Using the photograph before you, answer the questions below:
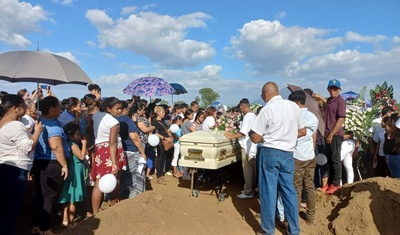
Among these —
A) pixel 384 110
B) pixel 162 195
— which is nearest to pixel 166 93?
pixel 162 195

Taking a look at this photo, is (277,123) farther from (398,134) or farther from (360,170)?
(360,170)

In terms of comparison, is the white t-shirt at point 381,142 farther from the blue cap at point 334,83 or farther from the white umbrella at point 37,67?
the white umbrella at point 37,67

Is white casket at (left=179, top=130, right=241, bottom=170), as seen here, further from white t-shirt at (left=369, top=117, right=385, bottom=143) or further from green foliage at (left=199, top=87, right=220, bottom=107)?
green foliage at (left=199, top=87, right=220, bottom=107)

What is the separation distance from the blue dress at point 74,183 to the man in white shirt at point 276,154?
2458mm

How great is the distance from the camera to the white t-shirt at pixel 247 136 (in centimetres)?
542

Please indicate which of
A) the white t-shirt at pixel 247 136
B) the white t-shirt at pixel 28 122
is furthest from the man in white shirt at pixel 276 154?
the white t-shirt at pixel 28 122

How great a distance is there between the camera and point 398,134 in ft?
18.3

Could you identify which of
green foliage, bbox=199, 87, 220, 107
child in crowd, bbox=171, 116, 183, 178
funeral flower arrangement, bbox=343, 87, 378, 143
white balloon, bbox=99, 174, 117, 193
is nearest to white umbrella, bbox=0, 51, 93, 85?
white balloon, bbox=99, 174, 117, 193

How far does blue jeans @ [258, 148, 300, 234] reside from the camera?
161 inches

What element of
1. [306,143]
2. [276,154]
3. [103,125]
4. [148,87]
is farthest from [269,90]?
[148,87]

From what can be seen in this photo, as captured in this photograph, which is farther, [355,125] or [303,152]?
[355,125]

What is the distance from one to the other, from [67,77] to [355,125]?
17.0ft

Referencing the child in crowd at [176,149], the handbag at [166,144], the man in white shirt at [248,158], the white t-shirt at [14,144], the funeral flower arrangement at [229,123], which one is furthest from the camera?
the child in crowd at [176,149]

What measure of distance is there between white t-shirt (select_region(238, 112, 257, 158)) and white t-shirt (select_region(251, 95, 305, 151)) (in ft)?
4.10
